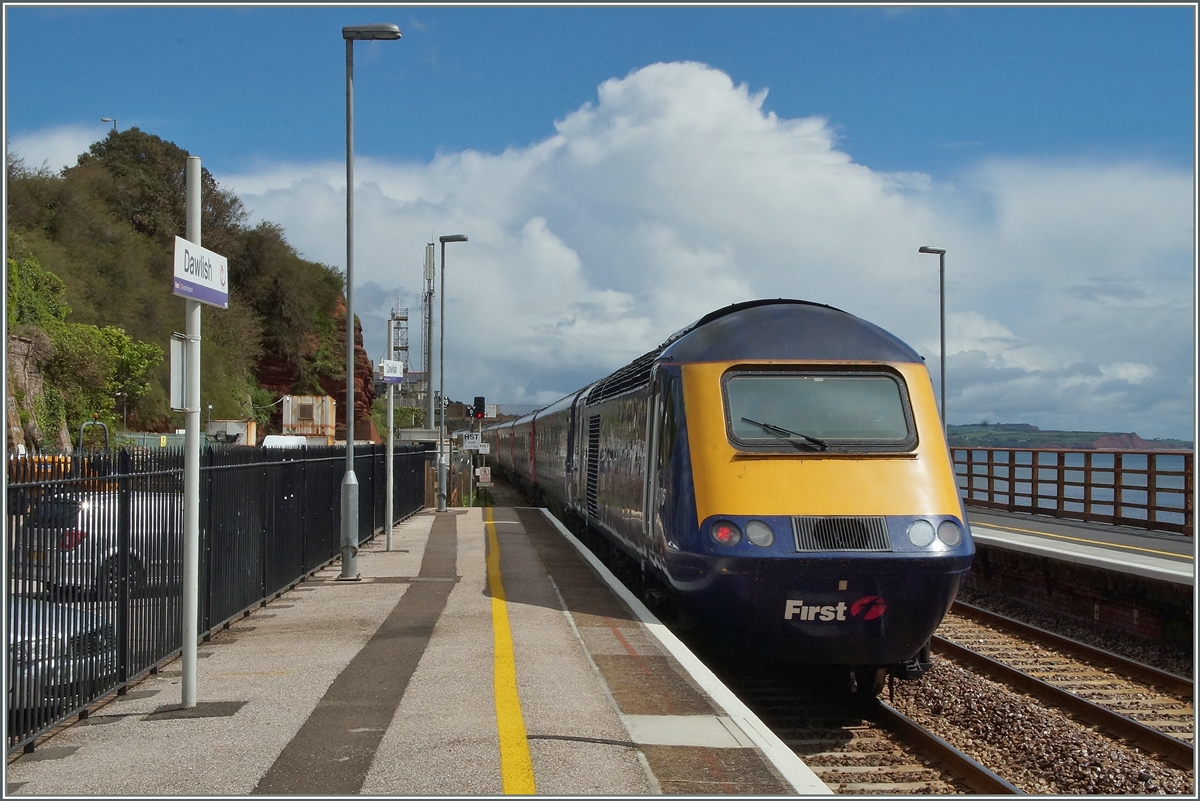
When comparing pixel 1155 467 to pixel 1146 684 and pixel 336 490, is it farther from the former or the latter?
pixel 336 490

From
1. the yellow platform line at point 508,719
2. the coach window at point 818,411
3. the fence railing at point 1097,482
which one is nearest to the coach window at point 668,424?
the coach window at point 818,411

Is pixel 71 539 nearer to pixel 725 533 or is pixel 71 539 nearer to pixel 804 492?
pixel 725 533

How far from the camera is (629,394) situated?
12.7m

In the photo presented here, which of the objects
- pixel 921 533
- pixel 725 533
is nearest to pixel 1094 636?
pixel 921 533

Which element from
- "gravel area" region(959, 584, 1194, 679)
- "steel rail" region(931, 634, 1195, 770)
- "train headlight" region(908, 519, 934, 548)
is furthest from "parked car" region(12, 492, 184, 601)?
"gravel area" region(959, 584, 1194, 679)

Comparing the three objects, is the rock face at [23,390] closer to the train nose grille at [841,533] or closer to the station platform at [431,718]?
the station platform at [431,718]

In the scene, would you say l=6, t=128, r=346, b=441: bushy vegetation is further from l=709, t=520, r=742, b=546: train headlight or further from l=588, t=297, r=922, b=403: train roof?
l=709, t=520, r=742, b=546: train headlight

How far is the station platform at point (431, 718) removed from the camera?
5652 millimetres

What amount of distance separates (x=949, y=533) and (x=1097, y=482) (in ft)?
47.0

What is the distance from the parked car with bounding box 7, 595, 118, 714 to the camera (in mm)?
6285

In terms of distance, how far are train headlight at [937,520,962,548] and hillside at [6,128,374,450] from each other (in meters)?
32.0

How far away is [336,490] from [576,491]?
4.52 meters

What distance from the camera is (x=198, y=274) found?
23.3 feet

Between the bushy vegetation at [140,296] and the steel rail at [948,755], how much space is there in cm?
3399
